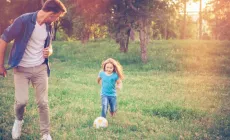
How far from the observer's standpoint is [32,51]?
565 centimetres

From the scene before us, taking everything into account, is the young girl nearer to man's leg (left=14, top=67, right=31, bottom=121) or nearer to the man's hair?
man's leg (left=14, top=67, right=31, bottom=121)

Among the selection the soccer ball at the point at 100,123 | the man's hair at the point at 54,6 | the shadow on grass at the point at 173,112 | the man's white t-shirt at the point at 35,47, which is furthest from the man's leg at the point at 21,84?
the shadow on grass at the point at 173,112

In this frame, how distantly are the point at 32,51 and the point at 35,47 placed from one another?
0.30ft

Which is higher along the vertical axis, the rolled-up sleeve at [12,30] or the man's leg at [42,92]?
the rolled-up sleeve at [12,30]

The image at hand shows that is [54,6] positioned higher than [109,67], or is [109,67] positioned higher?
[54,6]

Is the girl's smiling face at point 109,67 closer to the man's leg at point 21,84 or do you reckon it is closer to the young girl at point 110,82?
the young girl at point 110,82

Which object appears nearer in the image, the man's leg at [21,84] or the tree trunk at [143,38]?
the man's leg at [21,84]

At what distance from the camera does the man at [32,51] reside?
5363 millimetres

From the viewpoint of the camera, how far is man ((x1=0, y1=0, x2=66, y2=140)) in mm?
5363

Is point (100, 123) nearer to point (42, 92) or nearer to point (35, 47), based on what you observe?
point (42, 92)

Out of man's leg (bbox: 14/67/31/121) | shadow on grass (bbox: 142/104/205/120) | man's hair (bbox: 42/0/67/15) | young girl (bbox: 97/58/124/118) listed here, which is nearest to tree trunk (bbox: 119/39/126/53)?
shadow on grass (bbox: 142/104/205/120)

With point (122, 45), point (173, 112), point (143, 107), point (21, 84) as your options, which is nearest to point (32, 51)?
point (21, 84)

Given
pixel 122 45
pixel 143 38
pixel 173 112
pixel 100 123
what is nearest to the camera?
pixel 100 123

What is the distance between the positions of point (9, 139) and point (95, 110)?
2.95 m
